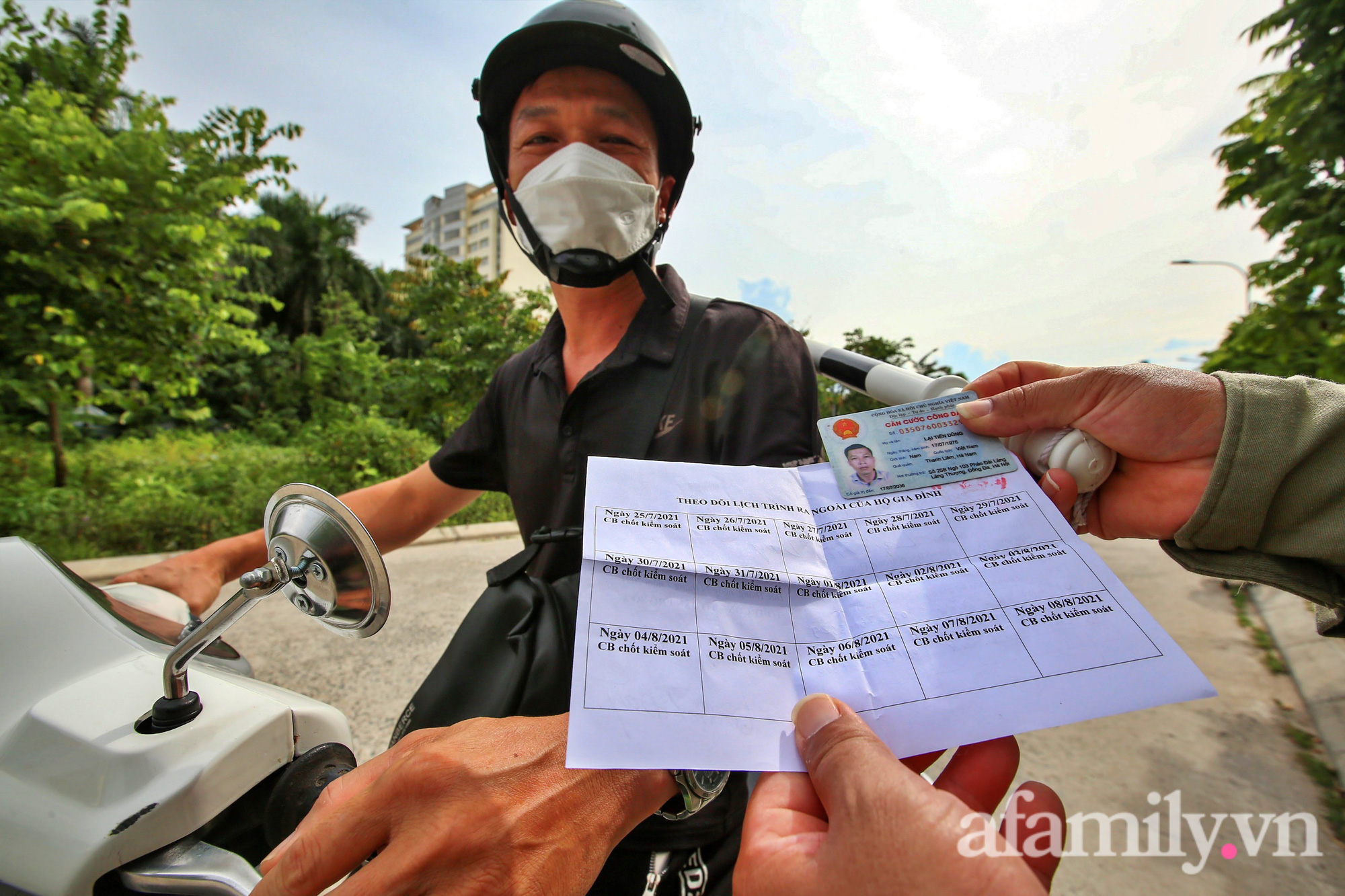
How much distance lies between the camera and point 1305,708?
3.14m

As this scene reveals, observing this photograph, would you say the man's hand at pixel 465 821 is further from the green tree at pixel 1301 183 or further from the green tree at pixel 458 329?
the green tree at pixel 458 329

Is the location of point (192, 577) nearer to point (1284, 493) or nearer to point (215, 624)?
point (215, 624)

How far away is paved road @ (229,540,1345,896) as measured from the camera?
2152 millimetres

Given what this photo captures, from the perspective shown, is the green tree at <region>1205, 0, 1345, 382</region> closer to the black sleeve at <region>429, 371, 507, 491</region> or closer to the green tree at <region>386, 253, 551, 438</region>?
the black sleeve at <region>429, 371, 507, 491</region>

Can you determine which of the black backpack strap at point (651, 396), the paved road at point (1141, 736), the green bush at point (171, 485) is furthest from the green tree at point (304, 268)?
the black backpack strap at point (651, 396)

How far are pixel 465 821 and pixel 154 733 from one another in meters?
0.53

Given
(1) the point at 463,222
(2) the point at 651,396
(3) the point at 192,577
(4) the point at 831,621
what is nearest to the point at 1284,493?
(4) the point at 831,621

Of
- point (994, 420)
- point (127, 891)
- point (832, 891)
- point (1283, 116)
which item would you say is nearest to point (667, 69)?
point (994, 420)

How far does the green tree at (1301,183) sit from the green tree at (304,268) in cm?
2195

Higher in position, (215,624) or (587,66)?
(587,66)

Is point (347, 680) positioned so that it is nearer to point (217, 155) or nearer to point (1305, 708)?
point (217, 155)

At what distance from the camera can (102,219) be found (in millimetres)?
4184

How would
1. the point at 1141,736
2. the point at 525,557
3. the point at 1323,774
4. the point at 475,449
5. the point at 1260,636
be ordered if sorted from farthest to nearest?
the point at 1260,636, the point at 1141,736, the point at 1323,774, the point at 475,449, the point at 525,557

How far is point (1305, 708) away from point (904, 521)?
409cm
